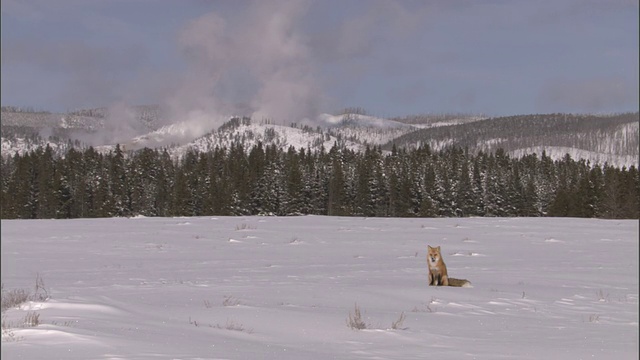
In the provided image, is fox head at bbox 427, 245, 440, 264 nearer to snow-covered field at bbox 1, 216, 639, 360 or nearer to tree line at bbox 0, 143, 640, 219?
snow-covered field at bbox 1, 216, 639, 360

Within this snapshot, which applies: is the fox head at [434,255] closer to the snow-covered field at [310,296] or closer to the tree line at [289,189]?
the snow-covered field at [310,296]

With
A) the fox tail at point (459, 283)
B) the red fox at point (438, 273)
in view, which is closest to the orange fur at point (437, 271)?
the red fox at point (438, 273)

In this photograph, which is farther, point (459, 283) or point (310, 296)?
point (459, 283)

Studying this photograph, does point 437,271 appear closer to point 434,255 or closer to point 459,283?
point 434,255

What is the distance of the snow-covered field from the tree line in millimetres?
69148

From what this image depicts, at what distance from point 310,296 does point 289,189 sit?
82.0m

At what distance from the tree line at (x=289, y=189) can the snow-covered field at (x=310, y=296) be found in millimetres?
69148

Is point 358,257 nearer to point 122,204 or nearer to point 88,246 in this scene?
point 88,246

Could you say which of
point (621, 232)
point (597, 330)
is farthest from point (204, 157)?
point (597, 330)

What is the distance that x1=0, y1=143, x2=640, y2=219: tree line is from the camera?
88.9 meters

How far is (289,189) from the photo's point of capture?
300ft

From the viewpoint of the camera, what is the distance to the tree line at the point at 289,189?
292 ft

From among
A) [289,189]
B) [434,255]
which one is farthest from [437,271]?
[289,189]

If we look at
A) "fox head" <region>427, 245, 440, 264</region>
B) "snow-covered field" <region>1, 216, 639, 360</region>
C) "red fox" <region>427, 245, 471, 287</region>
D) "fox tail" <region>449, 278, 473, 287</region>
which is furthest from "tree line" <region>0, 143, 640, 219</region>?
"fox tail" <region>449, 278, 473, 287</region>
